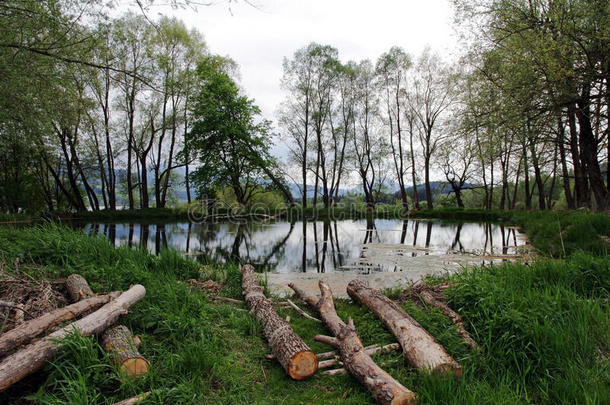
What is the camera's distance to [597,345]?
2748mm

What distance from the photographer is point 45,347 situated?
239 cm

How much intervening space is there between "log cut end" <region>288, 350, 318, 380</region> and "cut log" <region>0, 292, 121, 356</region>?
2.24 metres

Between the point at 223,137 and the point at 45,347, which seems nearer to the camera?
the point at 45,347

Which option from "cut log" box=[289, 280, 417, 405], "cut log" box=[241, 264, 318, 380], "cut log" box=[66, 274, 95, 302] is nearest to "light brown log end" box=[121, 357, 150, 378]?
"cut log" box=[241, 264, 318, 380]

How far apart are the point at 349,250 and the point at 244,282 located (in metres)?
5.94

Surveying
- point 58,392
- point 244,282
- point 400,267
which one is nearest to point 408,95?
point 400,267

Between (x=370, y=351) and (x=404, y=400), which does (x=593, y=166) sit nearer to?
(x=370, y=351)

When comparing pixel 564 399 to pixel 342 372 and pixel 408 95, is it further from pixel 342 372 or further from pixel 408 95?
pixel 408 95

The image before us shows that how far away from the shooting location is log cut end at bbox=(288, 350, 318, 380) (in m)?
2.78

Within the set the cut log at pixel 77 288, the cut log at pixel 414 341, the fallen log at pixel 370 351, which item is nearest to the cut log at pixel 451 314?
the cut log at pixel 414 341

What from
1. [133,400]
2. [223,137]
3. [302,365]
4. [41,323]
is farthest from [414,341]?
[223,137]

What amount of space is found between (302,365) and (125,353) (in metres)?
1.56

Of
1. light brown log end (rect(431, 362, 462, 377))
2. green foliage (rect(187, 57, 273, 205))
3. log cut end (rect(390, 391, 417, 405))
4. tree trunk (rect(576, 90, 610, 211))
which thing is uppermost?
green foliage (rect(187, 57, 273, 205))

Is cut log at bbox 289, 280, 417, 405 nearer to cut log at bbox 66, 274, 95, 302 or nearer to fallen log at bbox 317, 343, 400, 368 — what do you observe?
fallen log at bbox 317, 343, 400, 368
